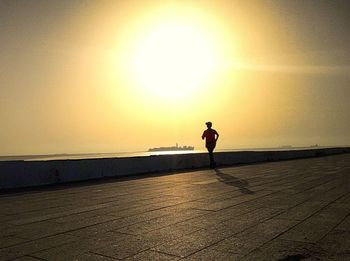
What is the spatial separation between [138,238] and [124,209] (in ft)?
6.94

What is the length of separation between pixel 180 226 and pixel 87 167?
8945 millimetres

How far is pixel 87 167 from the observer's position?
523 inches

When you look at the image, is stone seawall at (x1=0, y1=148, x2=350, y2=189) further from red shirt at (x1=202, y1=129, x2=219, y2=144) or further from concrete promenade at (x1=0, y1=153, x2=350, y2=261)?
concrete promenade at (x1=0, y1=153, x2=350, y2=261)

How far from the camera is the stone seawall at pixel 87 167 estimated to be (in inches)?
430

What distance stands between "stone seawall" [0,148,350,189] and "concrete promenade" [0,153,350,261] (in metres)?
2.91

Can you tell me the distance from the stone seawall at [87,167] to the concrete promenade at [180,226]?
114 inches

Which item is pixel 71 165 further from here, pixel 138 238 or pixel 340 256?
pixel 340 256

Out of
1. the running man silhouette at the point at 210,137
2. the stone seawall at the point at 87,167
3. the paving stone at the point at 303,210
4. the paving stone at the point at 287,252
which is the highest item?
the running man silhouette at the point at 210,137

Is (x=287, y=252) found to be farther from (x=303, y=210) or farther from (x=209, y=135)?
(x=209, y=135)

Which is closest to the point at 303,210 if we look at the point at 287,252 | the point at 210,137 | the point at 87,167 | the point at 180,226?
the point at 180,226

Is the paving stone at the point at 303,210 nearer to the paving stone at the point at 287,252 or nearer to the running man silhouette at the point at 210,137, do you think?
the paving stone at the point at 287,252

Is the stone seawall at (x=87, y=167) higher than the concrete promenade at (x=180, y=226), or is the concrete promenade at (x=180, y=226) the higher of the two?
the stone seawall at (x=87, y=167)

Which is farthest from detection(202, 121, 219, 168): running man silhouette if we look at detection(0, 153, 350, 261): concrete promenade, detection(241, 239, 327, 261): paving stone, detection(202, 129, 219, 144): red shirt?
detection(241, 239, 327, 261): paving stone

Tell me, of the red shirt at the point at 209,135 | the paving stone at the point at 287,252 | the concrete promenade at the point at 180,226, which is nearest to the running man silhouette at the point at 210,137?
the red shirt at the point at 209,135
